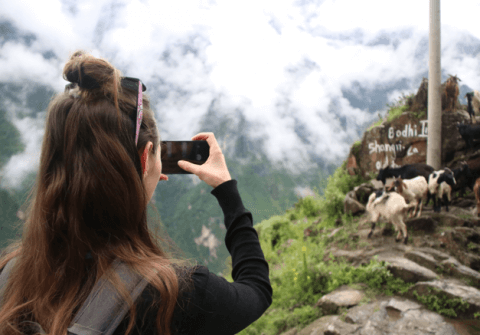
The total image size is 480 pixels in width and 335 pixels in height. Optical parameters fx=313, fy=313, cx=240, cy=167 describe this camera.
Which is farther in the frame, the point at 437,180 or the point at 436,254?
the point at 437,180

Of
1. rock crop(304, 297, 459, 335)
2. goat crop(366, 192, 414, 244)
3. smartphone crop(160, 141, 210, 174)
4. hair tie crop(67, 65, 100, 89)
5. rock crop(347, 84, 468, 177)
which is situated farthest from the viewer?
rock crop(347, 84, 468, 177)

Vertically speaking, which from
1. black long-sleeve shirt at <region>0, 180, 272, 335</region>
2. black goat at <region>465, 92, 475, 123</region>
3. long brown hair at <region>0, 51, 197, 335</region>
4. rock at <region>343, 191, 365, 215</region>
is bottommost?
rock at <region>343, 191, 365, 215</region>

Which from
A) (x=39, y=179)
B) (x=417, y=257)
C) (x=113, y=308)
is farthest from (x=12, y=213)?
(x=417, y=257)

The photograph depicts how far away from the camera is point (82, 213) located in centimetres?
79

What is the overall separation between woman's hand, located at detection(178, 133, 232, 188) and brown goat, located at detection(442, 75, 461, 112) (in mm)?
7607

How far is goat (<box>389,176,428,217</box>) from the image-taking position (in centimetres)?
514

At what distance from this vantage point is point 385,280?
4.14m

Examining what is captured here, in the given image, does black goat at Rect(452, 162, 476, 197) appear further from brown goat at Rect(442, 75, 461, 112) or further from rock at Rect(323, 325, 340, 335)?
rock at Rect(323, 325, 340, 335)

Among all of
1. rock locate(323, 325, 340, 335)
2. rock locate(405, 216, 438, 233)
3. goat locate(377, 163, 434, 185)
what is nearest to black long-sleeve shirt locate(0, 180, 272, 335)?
rock locate(323, 325, 340, 335)

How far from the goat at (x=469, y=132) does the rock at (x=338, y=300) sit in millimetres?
4321

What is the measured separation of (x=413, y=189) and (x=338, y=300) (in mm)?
2504

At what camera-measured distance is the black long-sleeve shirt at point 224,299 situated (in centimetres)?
72

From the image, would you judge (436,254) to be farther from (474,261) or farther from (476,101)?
(476,101)

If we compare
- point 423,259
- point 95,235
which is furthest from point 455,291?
point 95,235
